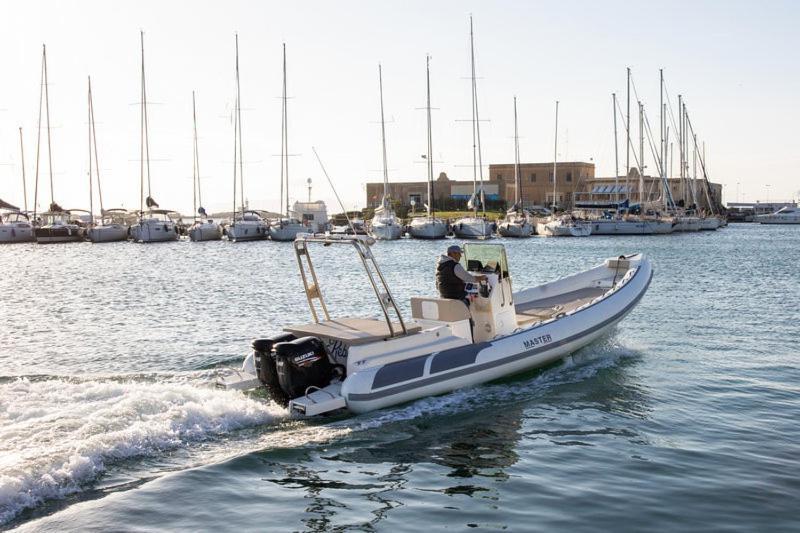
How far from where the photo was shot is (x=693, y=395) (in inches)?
482

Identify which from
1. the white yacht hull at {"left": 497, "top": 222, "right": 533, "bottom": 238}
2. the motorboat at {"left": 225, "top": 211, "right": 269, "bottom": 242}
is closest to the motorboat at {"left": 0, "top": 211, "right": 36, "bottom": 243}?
the motorboat at {"left": 225, "top": 211, "right": 269, "bottom": 242}

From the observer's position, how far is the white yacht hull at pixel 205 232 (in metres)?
70.6

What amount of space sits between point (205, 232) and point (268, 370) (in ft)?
205

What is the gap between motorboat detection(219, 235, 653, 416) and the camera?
10.3 m

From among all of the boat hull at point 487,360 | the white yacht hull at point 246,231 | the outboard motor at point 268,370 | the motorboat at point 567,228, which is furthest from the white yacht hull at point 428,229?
the outboard motor at point 268,370

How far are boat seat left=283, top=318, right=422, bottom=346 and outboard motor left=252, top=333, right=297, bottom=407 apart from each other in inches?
19.5

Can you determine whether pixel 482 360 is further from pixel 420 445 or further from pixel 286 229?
pixel 286 229

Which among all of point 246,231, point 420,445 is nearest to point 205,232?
point 246,231

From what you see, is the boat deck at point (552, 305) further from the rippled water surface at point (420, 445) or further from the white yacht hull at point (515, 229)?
the white yacht hull at point (515, 229)

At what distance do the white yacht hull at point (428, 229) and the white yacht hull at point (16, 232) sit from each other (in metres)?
34.0

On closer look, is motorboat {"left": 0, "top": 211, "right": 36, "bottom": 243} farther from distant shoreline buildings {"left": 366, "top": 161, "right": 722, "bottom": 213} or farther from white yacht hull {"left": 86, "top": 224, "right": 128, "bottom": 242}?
distant shoreline buildings {"left": 366, "top": 161, "right": 722, "bottom": 213}

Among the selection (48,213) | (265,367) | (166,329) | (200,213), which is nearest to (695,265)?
(166,329)

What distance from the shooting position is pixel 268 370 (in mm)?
10516

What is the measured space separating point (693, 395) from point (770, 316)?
31.2 feet
